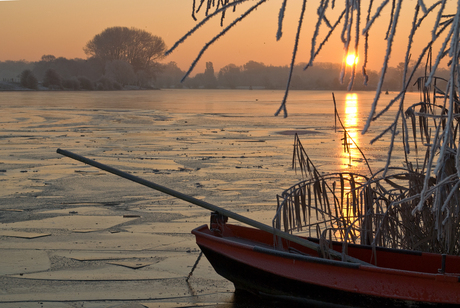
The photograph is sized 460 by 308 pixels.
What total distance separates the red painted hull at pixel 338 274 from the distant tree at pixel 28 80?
82.6 metres

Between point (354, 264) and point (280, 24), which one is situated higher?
point (280, 24)

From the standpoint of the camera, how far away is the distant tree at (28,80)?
267 ft

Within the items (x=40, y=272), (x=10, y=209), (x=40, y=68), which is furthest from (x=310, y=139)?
(x=40, y=68)

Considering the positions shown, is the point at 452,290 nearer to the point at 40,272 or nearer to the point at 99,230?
the point at 40,272

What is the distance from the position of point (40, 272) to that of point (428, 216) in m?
3.85

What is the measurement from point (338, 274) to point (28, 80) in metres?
84.1

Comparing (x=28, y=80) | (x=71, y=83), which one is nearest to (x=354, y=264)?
(x=28, y=80)

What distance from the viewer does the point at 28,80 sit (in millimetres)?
81500

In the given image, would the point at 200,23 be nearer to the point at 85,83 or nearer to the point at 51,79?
the point at 51,79

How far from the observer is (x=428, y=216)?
4.75 m

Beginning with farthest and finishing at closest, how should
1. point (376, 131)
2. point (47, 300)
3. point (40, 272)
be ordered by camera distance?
point (376, 131), point (40, 272), point (47, 300)

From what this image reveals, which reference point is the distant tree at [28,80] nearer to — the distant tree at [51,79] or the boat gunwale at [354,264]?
the distant tree at [51,79]

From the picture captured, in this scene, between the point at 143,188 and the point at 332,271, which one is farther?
the point at 143,188

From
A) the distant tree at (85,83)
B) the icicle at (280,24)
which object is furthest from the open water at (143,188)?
the distant tree at (85,83)
